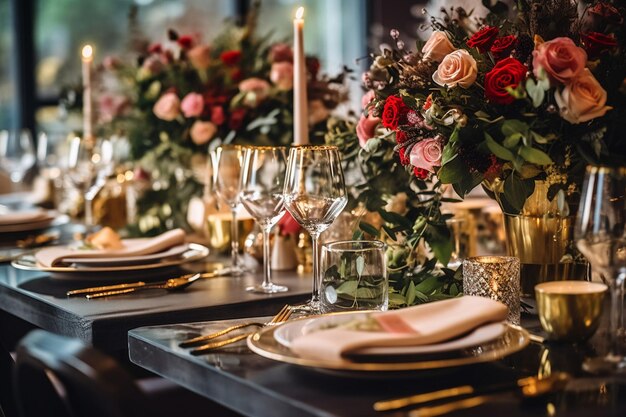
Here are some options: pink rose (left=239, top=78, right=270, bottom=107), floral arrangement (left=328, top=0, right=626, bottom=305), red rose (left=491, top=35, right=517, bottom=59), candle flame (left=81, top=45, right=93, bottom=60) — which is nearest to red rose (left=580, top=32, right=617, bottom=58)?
floral arrangement (left=328, top=0, right=626, bottom=305)

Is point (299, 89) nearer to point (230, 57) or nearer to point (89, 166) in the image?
point (230, 57)

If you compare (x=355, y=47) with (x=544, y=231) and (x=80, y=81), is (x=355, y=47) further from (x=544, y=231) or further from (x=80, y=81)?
(x=544, y=231)

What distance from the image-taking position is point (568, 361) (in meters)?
1.12

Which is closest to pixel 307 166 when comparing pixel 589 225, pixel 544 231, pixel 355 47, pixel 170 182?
pixel 544 231

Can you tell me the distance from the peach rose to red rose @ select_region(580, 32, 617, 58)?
6.6 inches

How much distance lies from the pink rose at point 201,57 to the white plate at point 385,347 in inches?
53.3

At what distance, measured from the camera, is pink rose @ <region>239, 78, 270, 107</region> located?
2.30 m

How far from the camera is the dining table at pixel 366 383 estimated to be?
3.15 feet

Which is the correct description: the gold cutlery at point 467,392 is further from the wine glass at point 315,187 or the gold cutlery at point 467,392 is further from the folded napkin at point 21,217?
the folded napkin at point 21,217

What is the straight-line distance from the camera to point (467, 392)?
100 cm

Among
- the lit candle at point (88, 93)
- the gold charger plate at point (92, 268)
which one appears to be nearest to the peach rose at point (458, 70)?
the gold charger plate at point (92, 268)

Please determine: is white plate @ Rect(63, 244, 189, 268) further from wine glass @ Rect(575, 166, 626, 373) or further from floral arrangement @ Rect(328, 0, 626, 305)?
wine glass @ Rect(575, 166, 626, 373)

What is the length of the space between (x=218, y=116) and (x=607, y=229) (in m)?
1.38

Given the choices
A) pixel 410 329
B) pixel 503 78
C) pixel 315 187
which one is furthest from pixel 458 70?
pixel 410 329
